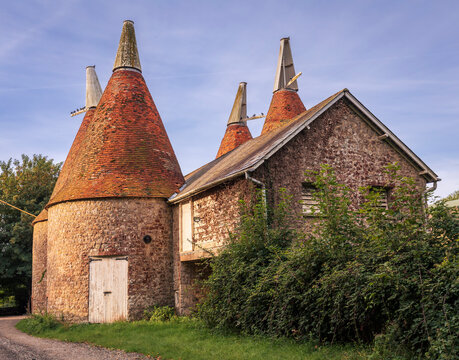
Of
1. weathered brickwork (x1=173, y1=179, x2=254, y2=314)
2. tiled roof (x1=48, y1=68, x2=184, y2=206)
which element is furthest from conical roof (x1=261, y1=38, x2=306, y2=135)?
weathered brickwork (x1=173, y1=179, x2=254, y2=314)

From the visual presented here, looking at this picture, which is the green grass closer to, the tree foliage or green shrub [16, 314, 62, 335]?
Answer: green shrub [16, 314, 62, 335]

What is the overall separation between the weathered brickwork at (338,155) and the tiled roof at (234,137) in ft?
38.6

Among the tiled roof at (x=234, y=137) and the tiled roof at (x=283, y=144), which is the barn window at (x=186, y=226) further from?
the tiled roof at (x=234, y=137)

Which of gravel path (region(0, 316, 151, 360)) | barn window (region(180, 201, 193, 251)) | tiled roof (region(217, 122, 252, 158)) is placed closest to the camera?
gravel path (region(0, 316, 151, 360))

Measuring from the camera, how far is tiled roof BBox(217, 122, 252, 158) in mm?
25367

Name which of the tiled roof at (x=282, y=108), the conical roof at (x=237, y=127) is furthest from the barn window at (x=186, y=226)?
the conical roof at (x=237, y=127)

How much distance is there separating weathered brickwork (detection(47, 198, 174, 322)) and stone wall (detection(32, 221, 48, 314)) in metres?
4.52

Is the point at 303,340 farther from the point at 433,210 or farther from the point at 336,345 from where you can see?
the point at 433,210

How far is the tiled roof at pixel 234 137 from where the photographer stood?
25367 mm

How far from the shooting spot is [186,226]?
1447 cm

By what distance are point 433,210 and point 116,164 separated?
11.1 meters


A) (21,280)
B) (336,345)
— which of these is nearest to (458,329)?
(336,345)

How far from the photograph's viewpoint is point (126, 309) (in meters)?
13.9

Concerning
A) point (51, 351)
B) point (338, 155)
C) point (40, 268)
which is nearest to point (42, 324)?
point (51, 351)
